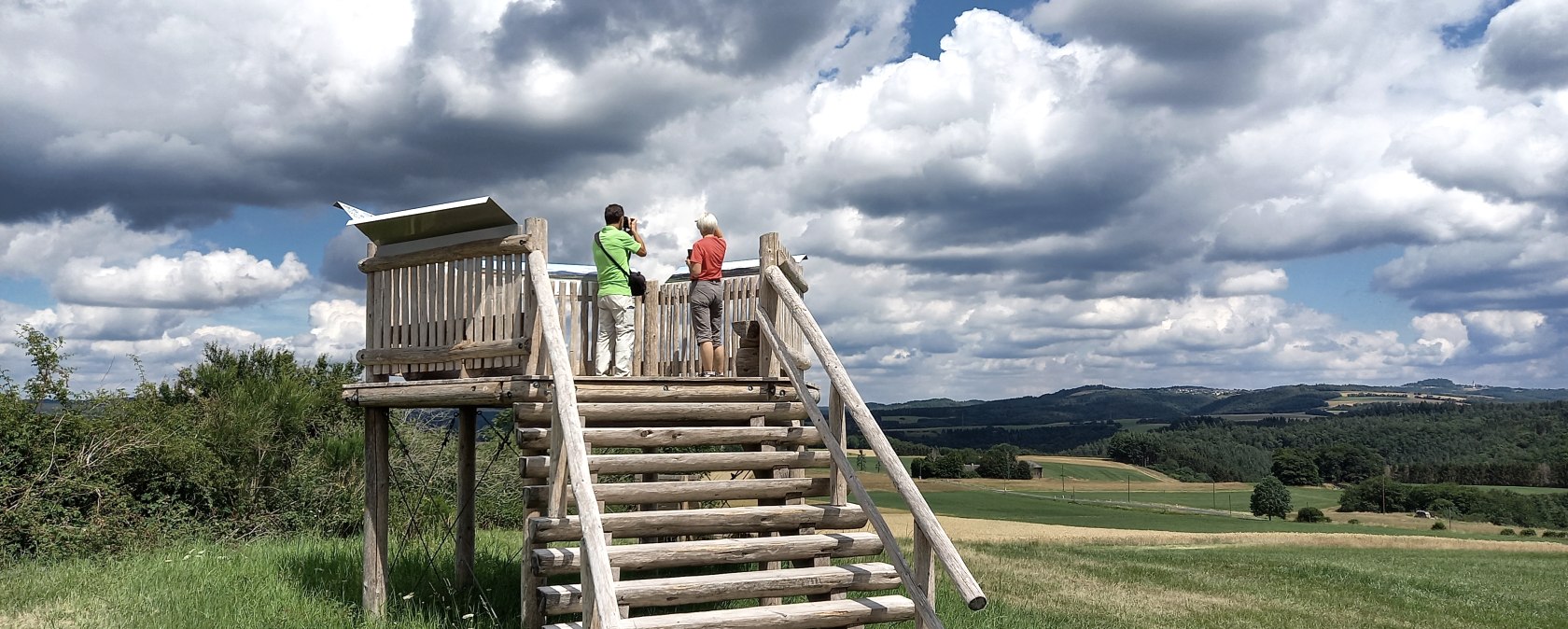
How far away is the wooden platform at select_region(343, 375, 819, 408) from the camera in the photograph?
9.02 meters

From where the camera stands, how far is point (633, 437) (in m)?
8.92

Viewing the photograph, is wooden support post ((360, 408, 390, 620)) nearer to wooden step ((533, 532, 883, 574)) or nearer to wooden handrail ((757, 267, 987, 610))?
wooden step ((533, 532, 883, 574))

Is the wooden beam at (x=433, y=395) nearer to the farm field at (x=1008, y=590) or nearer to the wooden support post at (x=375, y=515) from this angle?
the wooden support post at (x=375, y=515)

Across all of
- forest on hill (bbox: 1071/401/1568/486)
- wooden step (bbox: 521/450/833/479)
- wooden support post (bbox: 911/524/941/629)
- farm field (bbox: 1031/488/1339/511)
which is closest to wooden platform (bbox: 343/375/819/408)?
wooden step (bbox: 521/450/833/479)

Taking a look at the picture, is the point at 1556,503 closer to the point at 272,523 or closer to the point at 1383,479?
the point at 1383,479

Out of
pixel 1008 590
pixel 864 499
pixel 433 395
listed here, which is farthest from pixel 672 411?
pixel 1008 590

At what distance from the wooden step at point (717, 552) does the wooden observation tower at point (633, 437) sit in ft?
0.05

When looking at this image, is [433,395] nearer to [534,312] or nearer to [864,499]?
[534,312]

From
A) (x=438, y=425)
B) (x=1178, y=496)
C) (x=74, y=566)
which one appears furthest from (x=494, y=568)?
(x=1178, y=496)

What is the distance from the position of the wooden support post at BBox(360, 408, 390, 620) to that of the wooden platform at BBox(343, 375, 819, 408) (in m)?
1.04

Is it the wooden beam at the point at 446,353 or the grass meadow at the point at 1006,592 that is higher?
the wooden beam at the point at 446,353

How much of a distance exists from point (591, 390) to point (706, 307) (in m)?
2.17

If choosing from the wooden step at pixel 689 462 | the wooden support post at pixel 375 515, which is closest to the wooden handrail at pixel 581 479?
the wooden step at pixel 689 462

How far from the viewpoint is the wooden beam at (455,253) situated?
31.1 ft
